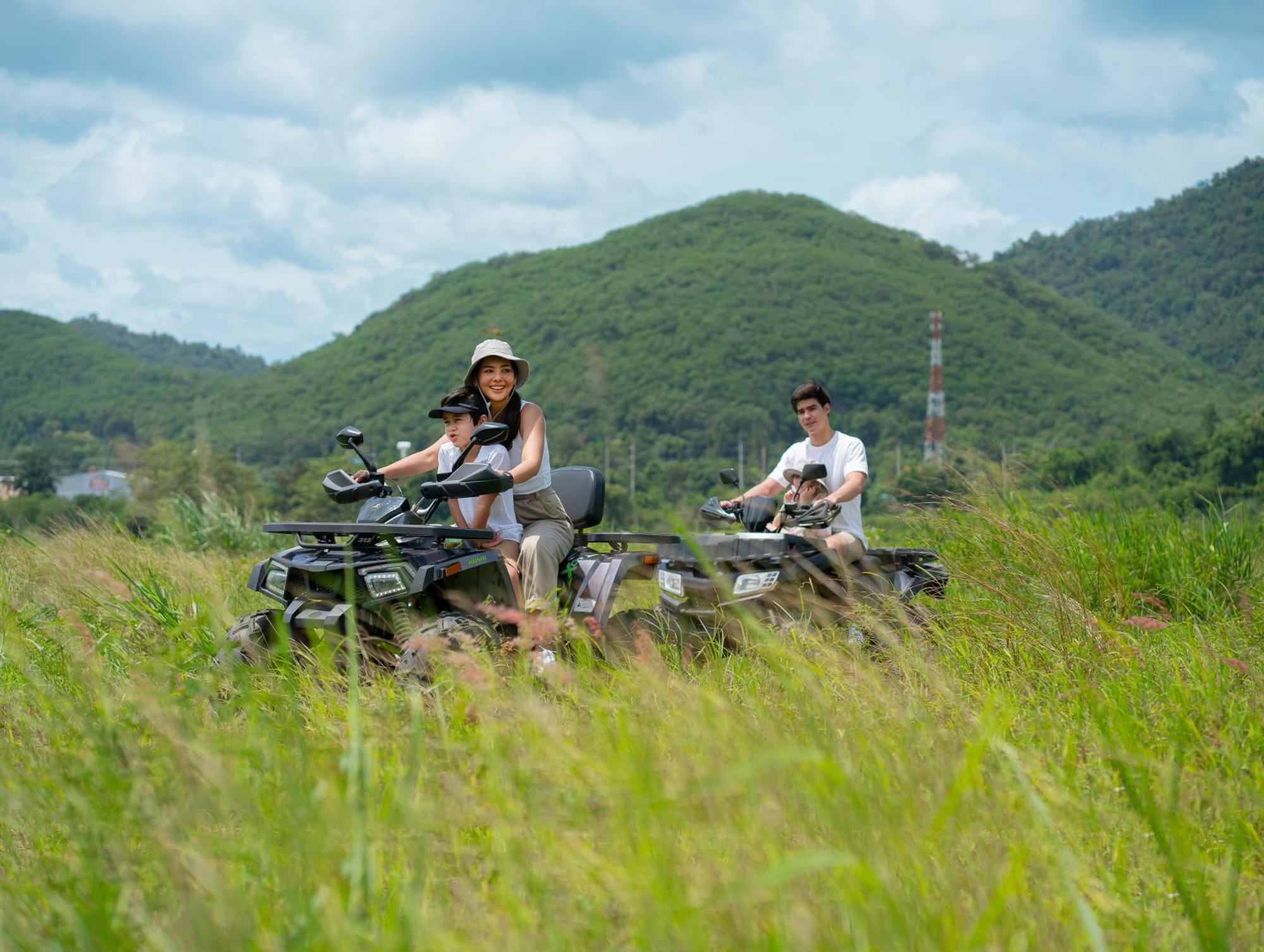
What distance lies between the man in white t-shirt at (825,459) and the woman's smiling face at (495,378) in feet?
5.56

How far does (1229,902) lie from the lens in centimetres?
217

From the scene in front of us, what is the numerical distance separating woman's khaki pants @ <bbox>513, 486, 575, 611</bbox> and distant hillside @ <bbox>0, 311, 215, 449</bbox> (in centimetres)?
5606

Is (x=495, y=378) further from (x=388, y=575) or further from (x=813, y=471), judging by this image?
(x=813, y=471)

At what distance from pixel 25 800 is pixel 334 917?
1208mm

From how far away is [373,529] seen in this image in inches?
170

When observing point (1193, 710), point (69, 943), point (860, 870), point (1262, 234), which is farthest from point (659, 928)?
point (1262, 234)

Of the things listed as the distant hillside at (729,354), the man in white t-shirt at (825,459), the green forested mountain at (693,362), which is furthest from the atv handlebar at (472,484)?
the green forested mountain at (693,362)

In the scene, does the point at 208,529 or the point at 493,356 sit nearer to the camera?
the point at 493,356

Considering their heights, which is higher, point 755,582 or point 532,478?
point 532,478

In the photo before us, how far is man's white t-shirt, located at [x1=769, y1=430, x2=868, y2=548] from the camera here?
6.55 metres

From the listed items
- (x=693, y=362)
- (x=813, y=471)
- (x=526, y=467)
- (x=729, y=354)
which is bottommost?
(x=813, y=471)

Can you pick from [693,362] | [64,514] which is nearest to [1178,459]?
[64,514]

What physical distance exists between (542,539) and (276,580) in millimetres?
1165

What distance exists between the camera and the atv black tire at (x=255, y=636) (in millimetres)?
4863
